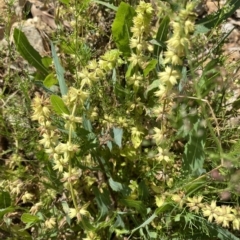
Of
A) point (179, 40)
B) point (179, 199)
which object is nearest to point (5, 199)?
point (179, 199)

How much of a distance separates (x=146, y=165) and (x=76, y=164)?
1.19 ft

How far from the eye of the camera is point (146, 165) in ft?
6.83

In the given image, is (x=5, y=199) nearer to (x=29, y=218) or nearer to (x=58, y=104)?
(x=29, y=218)

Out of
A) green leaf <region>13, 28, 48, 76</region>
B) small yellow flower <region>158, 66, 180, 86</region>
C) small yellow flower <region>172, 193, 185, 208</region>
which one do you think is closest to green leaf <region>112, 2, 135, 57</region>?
green leaf <region>13, 28, 48, 76</region>

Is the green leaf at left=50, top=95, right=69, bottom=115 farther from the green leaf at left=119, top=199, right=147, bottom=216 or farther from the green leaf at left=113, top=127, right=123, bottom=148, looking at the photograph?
the green leaf at left=119, top=199, right=147, bottom=216

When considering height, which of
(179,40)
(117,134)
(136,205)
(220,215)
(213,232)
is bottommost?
(213,232)

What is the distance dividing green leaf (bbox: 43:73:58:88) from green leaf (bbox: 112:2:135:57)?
13.2 inches

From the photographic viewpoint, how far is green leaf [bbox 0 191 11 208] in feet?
→ 6.53

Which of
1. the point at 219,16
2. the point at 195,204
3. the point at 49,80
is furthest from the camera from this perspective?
the point at 49,80

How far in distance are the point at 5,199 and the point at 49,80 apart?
1.81 feet

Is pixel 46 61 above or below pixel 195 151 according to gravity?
above

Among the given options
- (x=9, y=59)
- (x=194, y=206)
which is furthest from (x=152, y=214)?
(x=9, y=59)

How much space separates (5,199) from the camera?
2010mm

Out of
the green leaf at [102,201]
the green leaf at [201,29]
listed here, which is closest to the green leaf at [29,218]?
the green leaf at [102,201]
